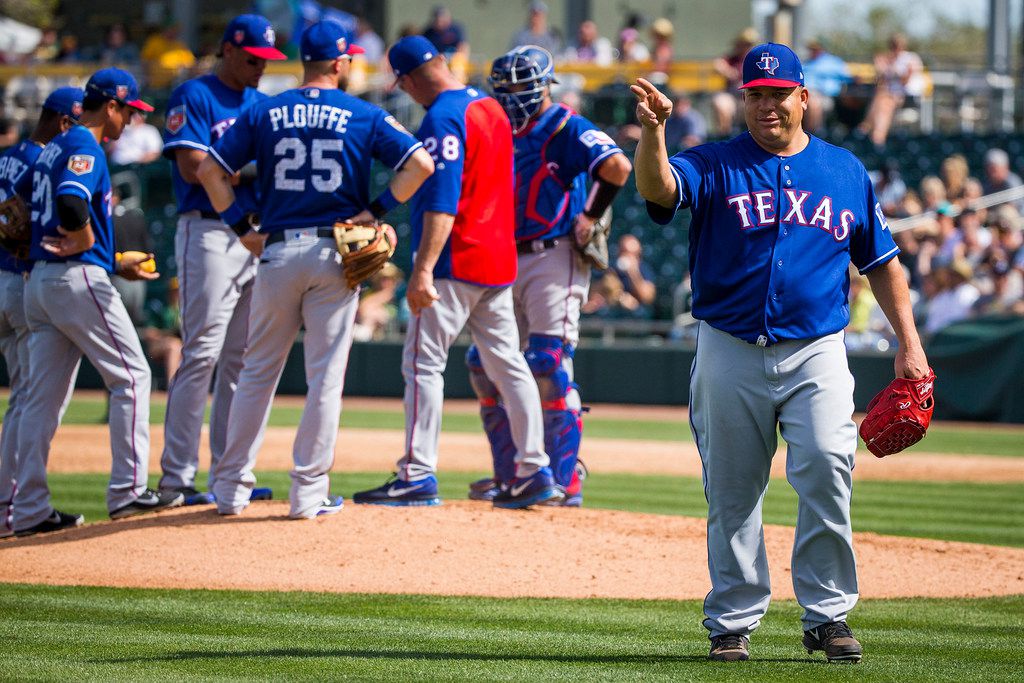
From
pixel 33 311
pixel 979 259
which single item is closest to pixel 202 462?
pixel 33 311

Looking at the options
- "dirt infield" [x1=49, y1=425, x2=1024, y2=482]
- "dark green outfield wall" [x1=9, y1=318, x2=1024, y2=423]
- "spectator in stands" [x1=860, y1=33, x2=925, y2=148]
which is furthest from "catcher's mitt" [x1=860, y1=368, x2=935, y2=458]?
"spectator in stands" [x1=860, y1=33, x2=925, y2=148]

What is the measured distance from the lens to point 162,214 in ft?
68.9

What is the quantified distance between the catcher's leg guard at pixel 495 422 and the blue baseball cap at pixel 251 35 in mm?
1868

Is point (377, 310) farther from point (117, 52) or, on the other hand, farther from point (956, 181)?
point (117, 52)

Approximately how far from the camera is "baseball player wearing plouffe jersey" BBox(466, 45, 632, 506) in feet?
24.1

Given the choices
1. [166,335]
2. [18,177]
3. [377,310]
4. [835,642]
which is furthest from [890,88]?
[835,642]

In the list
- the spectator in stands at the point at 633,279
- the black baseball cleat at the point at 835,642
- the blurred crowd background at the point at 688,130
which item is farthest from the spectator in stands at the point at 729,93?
the black baseball cleat at the point at 835,642

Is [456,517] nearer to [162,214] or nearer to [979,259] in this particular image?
[979,259]

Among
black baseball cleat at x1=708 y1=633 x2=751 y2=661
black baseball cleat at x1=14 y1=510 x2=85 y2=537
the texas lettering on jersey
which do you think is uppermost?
the texas lettering on jersey

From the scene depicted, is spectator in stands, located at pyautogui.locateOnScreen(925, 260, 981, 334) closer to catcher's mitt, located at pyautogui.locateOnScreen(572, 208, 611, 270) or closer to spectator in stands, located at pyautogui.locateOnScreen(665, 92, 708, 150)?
spectator in stands, located at pyautogui.locateOnScreen(665, 92, 708, 150)

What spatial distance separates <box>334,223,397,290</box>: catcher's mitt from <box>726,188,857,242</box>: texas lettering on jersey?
208cm

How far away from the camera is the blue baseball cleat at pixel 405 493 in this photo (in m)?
6.92

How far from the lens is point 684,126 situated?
18.6m

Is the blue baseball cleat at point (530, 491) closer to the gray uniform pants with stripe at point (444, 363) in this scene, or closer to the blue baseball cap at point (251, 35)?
the gray uniform pants with stripe at point (444, 363)
